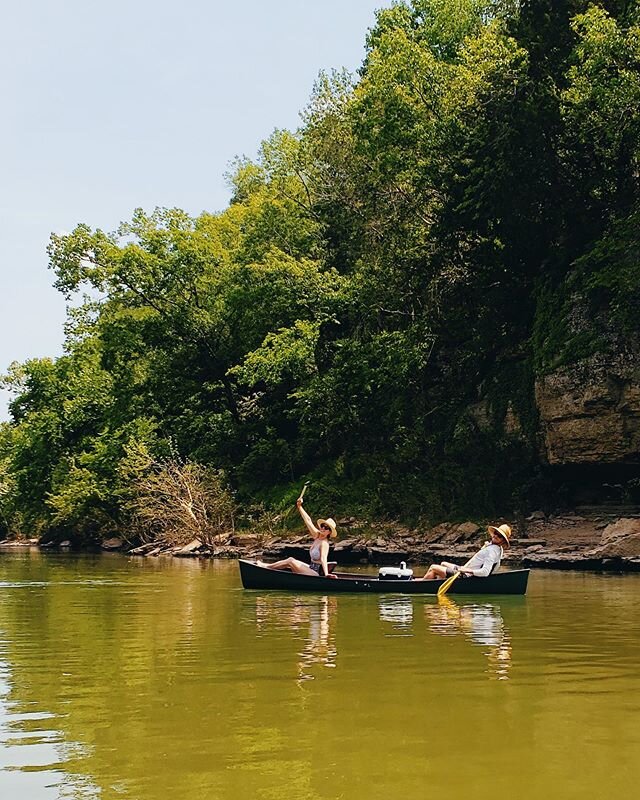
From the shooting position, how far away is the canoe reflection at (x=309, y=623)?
978 cm

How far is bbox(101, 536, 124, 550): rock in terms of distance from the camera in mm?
41091

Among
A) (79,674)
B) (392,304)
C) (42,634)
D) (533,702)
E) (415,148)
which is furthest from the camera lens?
(392,304)

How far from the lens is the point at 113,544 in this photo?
41.5 metres

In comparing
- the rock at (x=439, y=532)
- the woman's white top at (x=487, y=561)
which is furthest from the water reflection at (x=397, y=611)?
the rock at (x=439, y=532)

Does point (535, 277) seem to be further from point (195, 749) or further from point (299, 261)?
point (195, 749)

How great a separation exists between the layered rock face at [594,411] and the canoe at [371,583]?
859 cm

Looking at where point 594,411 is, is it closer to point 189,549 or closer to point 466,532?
point 466,532

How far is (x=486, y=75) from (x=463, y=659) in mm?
22069

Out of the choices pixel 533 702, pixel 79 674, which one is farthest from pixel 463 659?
pixel 79 674

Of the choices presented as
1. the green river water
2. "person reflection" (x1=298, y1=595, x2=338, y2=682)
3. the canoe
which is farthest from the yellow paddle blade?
"person reflection" (x1=298, y1=595, x2=338, y2=682)

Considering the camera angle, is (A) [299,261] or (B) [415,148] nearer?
(B) [415,148]

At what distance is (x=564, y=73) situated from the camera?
25812mm

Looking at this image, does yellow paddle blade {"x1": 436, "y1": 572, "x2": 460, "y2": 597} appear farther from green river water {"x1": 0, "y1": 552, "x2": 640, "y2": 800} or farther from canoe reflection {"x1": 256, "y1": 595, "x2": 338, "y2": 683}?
canoe reflection {"x1": 256, "y1": 595, "x2": 338, "y2": 683}

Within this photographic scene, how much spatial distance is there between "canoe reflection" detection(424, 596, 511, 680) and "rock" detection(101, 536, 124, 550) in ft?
86.9
